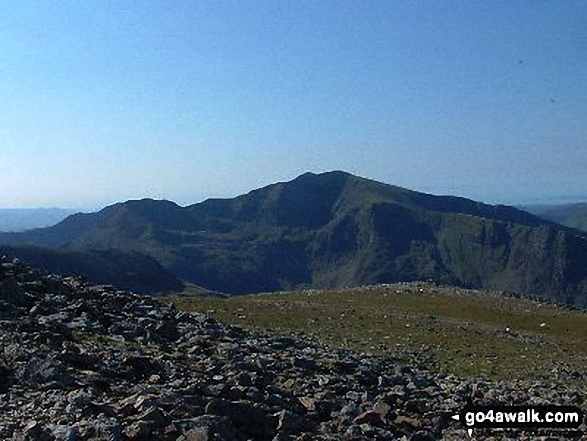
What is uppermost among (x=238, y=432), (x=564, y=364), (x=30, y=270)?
(x=30, y=270)

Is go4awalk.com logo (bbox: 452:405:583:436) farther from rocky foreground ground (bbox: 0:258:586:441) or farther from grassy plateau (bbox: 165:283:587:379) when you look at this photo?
grassy plateau (bbox: 165:283:587:379)

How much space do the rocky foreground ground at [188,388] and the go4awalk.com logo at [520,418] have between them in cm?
47

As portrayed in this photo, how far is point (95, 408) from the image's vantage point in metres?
14.4

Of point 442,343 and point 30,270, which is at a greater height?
point 30,270

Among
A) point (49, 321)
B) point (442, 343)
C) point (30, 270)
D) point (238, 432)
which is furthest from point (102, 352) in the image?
point (442, 343)

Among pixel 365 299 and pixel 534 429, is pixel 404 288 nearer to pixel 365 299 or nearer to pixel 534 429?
pixel 365 299

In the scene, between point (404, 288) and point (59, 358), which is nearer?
point (59, 358)

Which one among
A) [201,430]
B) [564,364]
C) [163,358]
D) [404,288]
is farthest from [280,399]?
[404,288]

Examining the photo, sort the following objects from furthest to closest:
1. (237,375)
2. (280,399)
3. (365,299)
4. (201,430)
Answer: (365,299) < (237,375) < (280,399) < (201,430)

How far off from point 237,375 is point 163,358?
3.04m

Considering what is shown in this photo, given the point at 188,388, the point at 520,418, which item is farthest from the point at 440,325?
the point at 188,388

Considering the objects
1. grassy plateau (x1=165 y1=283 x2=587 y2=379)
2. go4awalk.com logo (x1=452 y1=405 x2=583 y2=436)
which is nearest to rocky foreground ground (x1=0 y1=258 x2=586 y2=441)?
go4awalk.com logo (x1=452 y1=405 x2=583 y2=436)

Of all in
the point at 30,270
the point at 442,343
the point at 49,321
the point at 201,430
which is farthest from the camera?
the point at 442,343

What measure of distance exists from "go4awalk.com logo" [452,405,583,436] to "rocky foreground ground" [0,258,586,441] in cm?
47
